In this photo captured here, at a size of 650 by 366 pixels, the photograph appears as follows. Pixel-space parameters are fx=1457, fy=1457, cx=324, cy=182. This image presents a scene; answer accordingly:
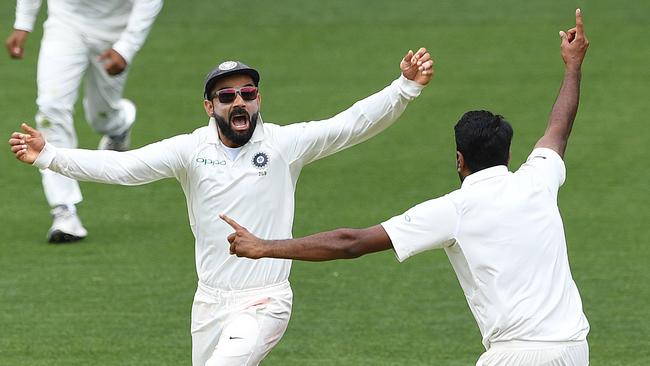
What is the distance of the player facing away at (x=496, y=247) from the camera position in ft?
21.3

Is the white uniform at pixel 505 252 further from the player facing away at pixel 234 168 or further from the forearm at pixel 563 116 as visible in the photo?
the player facing away at pixel 234 168

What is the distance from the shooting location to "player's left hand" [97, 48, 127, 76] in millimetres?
11562

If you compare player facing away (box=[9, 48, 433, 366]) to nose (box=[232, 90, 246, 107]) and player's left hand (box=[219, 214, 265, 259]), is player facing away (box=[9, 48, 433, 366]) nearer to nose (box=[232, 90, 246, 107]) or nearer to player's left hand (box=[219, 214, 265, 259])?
nose (box=[232, 90, 246, 107])

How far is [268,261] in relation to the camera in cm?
752

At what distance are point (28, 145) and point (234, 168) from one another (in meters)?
1.08

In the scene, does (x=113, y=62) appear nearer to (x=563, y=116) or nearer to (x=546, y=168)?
(x=563, y=116)

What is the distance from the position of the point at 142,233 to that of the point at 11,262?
1.22 meters

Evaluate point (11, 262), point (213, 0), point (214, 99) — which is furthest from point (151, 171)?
point (213, 0)

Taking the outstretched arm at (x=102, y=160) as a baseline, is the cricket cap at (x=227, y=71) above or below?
above

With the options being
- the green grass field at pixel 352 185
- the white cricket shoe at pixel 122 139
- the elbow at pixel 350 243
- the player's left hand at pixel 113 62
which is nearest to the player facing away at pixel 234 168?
the elbow at pixel 350 243

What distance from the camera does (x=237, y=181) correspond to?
7.56 m

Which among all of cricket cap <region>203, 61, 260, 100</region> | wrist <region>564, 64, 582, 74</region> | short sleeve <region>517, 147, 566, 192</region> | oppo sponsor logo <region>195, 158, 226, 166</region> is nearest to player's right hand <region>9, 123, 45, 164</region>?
oppo sponsor logo <region>195, 158, 226, 166</region>

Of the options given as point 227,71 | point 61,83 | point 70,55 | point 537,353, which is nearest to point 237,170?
point 227,71

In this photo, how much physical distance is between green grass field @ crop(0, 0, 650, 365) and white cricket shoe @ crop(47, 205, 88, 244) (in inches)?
4.6
